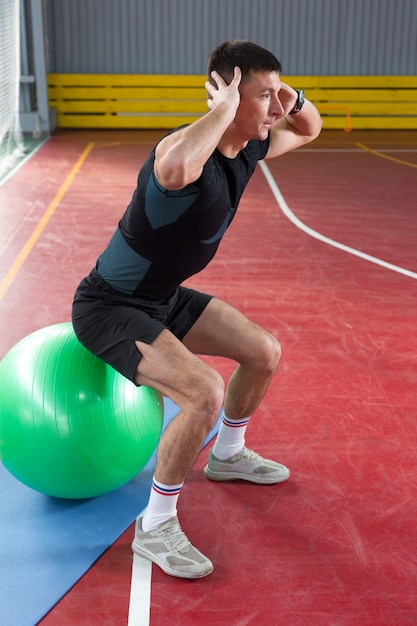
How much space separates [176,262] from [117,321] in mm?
334

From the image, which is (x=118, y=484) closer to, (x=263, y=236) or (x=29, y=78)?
(x=263, y=236)

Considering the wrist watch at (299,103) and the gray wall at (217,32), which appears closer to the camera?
the wrist watch at (299,103)

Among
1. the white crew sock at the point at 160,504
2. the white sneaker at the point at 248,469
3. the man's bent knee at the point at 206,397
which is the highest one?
the man's bent knee at the point at 206,397

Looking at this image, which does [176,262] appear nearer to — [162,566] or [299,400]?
[162,566]

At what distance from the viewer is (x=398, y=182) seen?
10820 mm

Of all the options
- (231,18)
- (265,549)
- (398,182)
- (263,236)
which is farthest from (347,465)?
(231,18)

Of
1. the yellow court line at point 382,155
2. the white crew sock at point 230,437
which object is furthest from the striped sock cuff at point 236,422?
the yellow court line at point 382,155

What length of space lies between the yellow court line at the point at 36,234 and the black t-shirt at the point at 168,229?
315 cm

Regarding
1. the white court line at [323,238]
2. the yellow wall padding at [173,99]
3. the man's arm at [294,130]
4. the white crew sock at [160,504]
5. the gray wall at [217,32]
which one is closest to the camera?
the white crew sock at [160,504]

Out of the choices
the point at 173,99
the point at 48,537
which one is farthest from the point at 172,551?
the point at 173,99

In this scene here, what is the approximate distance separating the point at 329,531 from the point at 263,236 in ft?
16.4

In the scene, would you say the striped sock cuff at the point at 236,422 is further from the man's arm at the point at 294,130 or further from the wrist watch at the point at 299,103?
the wrist watch at the point at 299,103

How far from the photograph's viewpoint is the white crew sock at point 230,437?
354cm

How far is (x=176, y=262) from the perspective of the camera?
2.97 meters
